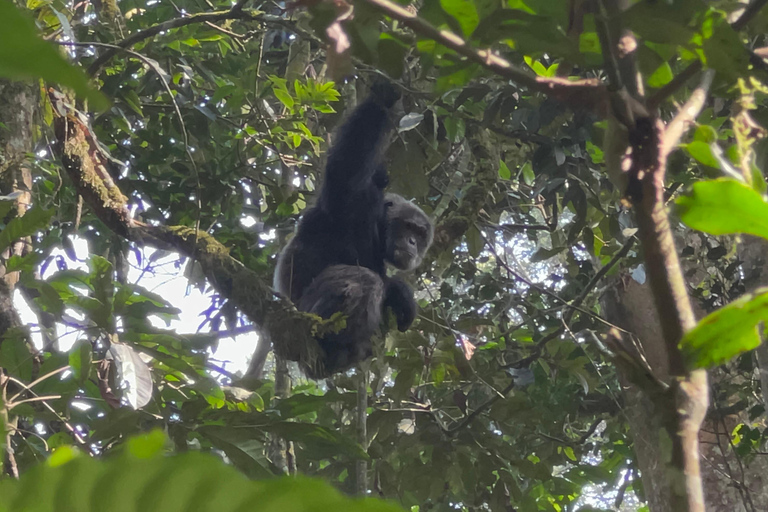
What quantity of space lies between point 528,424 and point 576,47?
4752 mm

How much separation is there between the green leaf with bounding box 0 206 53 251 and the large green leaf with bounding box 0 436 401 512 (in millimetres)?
2712

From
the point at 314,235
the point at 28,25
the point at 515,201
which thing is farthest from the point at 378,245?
the point at 28,25

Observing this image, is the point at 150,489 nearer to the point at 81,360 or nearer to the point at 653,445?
the point at 81,360

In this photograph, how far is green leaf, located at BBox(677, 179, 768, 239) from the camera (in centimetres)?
→ 74

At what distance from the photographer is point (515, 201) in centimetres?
734

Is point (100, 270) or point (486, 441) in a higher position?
point (486, 441)

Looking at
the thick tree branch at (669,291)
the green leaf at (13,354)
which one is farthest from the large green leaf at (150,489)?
the green leaf at (13,354)

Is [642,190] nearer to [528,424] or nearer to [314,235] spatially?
[528,424]

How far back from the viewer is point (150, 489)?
1.67ft

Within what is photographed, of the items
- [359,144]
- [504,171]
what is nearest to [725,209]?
[359,144]

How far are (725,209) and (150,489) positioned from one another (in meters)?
0.63

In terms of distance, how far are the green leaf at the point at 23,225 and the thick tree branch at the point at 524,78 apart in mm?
2331

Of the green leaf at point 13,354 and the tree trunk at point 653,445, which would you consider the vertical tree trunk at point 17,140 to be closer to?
the green leaf at point 13,354

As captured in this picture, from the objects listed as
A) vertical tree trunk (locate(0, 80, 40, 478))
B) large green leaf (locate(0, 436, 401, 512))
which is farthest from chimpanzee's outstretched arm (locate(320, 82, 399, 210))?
large green leaf (locate(0, 436, 401, 512))
